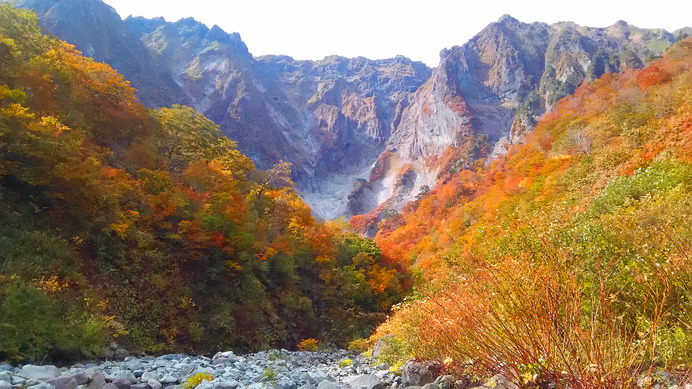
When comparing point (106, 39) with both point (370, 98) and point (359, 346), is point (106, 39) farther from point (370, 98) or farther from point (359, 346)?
point (359, 346)

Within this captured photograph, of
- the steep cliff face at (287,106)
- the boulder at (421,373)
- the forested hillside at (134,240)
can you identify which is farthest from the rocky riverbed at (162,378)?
the steep cliff face at (287,106)

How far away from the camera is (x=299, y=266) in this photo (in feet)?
86.3

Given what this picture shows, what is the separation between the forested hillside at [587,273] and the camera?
12.3 ft

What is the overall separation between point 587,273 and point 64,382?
9.11 metres

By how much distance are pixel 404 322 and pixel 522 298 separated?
264 inches

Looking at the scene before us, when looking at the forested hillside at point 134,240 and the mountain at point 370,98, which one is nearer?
the forested hillside at point 134,240

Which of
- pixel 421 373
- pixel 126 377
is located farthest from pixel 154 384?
pixel 421 373

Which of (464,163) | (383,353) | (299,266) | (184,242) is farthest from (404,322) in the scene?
(464,163)

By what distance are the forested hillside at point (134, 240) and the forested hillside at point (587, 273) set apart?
8271 mm

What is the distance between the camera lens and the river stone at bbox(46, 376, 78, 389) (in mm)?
5902

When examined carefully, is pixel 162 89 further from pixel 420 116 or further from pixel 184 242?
pixel 184 242

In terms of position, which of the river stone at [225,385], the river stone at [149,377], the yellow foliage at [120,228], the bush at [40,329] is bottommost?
the river stone at [225,385]

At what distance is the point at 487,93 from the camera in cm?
14362

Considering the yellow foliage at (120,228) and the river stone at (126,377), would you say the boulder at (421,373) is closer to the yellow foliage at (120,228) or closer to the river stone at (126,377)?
the river stone at (126,377)
